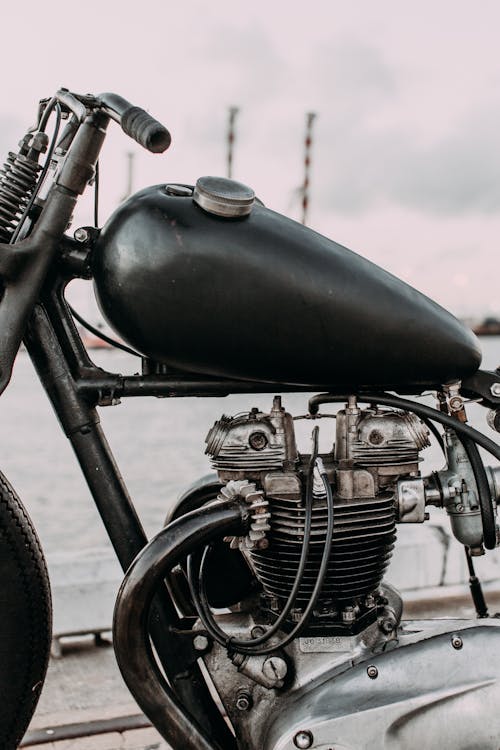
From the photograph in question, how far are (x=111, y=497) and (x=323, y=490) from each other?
18.2 inches

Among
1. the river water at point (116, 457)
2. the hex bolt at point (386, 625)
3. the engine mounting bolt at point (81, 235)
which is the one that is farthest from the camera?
the river water at point (116, 457)

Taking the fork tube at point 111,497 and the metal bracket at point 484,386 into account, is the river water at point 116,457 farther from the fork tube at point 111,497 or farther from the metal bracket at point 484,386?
the metal bracket at point 484,386

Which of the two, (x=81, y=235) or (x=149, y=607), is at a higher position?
(x=81, y=235)

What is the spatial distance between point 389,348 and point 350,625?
24.7 inches

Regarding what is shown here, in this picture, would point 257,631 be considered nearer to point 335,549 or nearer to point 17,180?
point 335,549

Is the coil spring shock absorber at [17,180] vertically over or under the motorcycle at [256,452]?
over

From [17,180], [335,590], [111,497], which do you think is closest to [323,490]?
[335,590]

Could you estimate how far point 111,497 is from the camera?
1964mm

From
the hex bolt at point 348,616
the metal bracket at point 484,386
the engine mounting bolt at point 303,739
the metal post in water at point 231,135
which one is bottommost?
the engine mounting bolt at point 303,739

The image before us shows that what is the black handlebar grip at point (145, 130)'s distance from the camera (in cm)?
170

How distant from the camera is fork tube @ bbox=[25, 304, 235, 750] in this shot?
6.30ft

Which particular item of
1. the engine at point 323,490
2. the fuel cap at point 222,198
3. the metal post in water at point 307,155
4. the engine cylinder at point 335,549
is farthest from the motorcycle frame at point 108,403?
the metal post in water at point 307,155

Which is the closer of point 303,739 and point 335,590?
point 303,739

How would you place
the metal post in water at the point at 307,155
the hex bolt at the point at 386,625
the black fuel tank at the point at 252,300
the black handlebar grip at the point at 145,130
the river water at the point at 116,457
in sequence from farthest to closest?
1. the metal post in water at the point at 307,155
2. the river water at the point at 116,457
3. the hex bolt at the point at 386,625
4. the black fuel tank at the point at 252,300
5. the black handlebar grip at the point at 145,130
